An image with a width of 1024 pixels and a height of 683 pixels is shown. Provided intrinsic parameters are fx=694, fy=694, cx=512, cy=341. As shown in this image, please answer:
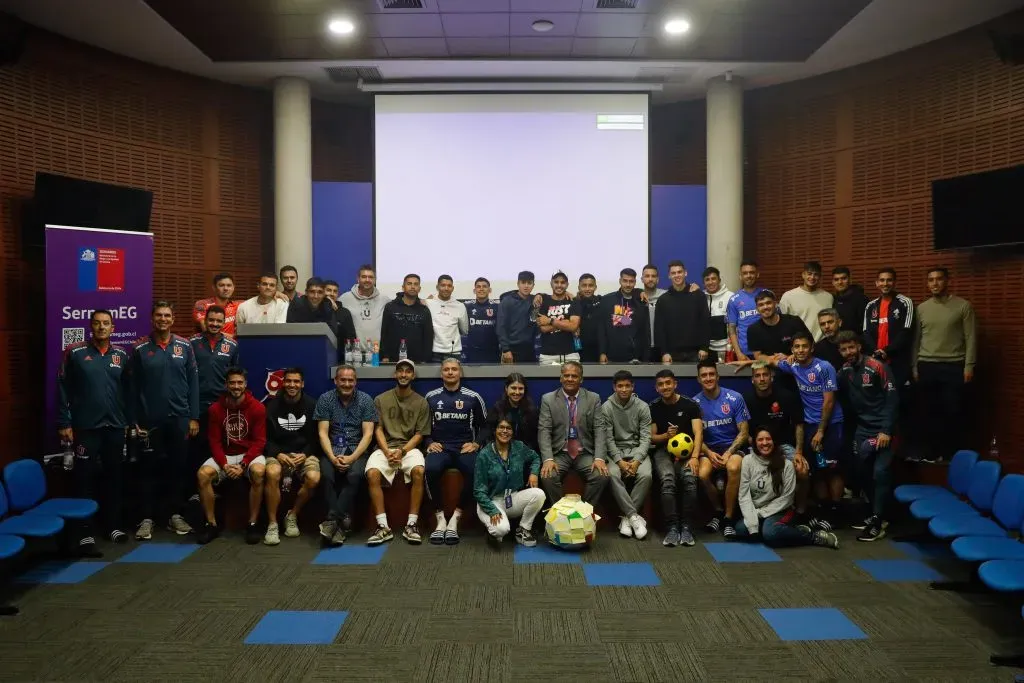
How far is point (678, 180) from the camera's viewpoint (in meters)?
8.72

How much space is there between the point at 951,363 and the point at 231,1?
6.50 m

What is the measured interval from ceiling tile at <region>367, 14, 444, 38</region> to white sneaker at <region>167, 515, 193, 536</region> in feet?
14.3

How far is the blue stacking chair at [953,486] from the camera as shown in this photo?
431cm

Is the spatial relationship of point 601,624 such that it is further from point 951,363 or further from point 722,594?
point 951,363

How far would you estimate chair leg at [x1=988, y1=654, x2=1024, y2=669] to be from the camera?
2889mm

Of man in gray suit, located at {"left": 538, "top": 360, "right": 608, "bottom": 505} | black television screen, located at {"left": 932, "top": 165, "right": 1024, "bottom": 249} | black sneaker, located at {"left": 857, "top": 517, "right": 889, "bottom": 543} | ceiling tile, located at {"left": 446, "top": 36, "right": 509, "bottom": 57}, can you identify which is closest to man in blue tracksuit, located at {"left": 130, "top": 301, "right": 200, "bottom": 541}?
man in gray suit, located at {"left": 538, "top": 360, "right": 608, "bottom": 505}

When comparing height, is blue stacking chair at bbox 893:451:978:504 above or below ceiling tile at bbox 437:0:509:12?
below

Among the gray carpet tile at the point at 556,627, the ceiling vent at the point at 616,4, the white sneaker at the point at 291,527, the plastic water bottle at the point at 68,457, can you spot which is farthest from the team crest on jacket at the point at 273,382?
the ceiling vent at the point at 616,4

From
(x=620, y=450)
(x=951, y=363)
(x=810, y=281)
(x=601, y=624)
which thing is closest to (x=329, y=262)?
(x=620, y=450)

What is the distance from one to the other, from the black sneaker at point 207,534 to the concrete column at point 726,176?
565 cm

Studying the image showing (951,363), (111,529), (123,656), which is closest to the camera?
(123,656)

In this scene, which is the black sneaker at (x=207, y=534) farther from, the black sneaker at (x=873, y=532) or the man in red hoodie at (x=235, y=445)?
the black sneaker at (x=873, y=532)

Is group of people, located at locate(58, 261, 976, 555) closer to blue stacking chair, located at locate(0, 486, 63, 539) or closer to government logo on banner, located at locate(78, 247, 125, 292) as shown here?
blue stacking chair, located at locate(0, 486, 63, 539)

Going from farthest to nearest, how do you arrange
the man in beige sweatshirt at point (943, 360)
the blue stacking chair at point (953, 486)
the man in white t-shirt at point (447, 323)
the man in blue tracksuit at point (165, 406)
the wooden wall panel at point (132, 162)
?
1. the man in white t-shirt at point (447, 323)
2. the wooden wall panel at point (132, 162)
3. the man in beige sweatshirt at point (943, 360)
4. the man in blue tracksuit at point (165, 406)
5. the blue stacking chair at point (953, 486)
